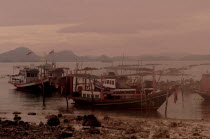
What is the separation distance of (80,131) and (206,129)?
11521mm

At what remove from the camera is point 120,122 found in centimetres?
2752

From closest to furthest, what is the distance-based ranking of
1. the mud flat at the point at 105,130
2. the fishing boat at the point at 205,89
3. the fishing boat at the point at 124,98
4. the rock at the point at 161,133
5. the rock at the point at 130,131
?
the mud flat at the point at 105,130 → the rock at the point at 161,133 → the rock at the point at 130,131 → the fishing boat at the point at 124,98 → the fishing boat at the point at 205,89

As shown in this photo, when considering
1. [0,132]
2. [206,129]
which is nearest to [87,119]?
[0,132]

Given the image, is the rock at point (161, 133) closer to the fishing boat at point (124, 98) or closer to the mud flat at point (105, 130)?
the mud flat at point (105, 130)

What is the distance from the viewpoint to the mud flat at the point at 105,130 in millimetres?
21594

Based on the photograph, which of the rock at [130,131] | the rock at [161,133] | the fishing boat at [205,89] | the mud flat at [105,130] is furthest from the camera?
the fishing boat at [205,89]

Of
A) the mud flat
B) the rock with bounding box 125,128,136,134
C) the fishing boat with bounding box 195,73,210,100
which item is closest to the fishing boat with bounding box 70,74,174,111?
the mud flat

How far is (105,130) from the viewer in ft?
77.8

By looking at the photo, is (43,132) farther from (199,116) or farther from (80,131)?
(199,116)

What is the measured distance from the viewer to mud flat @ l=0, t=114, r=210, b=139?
21.6 m

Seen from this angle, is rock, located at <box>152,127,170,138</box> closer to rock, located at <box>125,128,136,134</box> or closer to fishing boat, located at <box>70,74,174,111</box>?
rock, located at <box>125,128,136,134</box>

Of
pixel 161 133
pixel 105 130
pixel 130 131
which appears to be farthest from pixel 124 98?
pixel 161 133

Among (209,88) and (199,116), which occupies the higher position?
(209,88)

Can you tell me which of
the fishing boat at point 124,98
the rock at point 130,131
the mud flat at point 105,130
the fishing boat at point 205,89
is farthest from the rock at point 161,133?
the fishing boat at point 205,89
